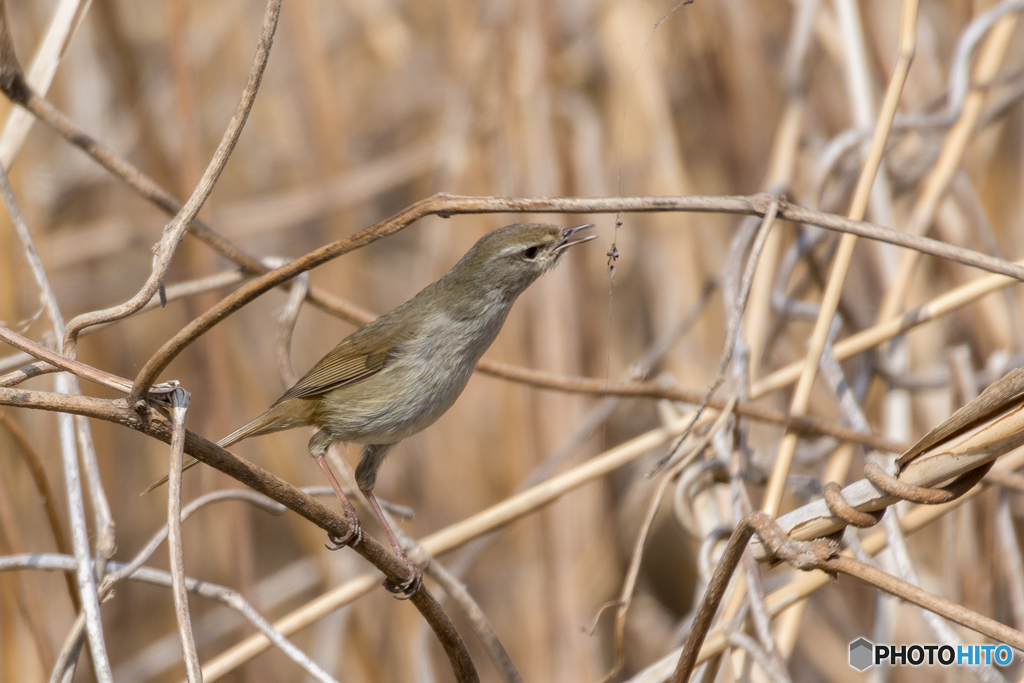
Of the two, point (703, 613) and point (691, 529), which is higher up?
point (691, 529)

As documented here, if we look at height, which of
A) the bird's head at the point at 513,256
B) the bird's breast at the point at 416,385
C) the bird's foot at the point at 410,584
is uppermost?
the bird's head at the point at 513,256

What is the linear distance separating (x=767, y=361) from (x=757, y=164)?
0.79 meters

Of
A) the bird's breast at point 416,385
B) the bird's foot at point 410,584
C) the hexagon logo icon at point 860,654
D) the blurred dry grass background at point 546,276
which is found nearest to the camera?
the bird's foot at point 410,584

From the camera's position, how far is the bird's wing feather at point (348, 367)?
2.02m

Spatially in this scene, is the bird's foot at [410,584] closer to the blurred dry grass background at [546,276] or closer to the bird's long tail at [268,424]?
the bird's long tail at [268,424]

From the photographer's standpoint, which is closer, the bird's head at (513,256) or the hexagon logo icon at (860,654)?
the bird's head at (513,256)

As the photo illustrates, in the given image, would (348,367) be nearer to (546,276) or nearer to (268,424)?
(268,424)

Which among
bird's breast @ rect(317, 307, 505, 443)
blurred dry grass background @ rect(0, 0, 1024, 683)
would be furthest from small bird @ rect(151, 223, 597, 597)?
blurred dry grass background @ rect(0, 0, 1024, 683)

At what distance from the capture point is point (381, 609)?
3.22 metres

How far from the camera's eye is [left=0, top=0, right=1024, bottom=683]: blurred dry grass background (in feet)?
8.87

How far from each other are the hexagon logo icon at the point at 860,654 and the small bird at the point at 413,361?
A: 4.15 feet

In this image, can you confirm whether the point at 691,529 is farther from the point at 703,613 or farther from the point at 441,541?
the point at 703,613

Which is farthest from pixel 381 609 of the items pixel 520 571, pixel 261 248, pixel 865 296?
pixel 865 296

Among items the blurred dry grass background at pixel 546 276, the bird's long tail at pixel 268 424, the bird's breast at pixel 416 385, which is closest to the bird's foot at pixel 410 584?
the bird's breast at pixel 416 385
